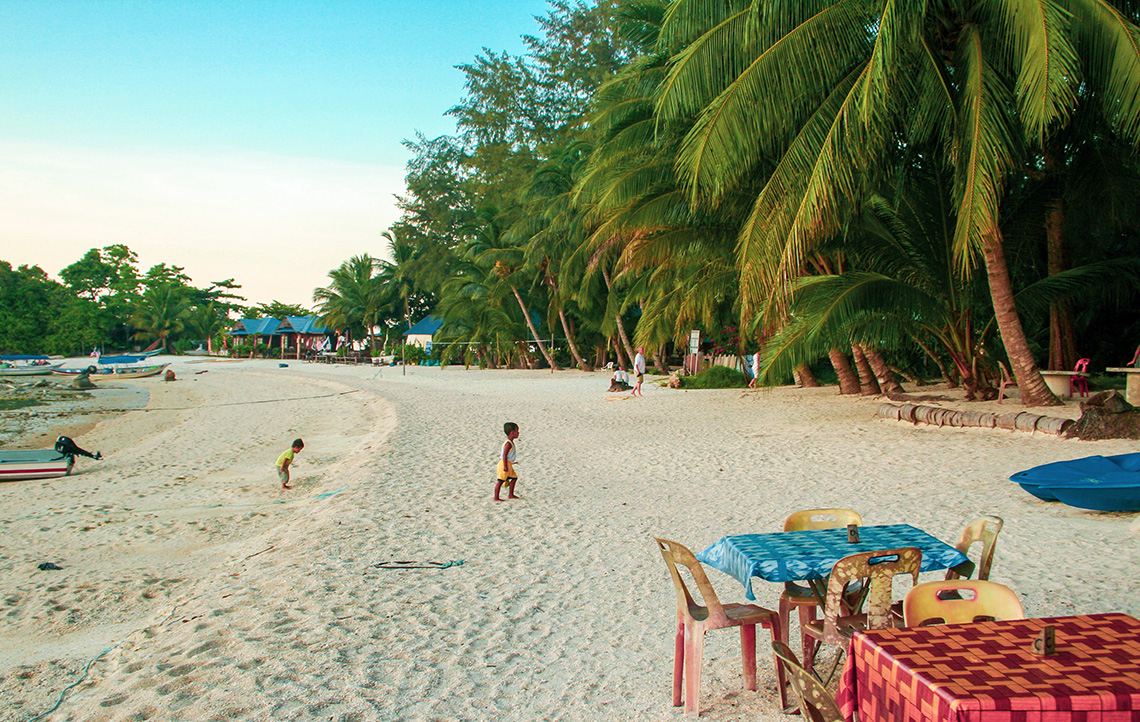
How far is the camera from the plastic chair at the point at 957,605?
2379 millimetres

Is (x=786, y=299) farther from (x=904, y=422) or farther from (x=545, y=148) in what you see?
(x=545, y=148)

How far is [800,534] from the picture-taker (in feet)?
10.5

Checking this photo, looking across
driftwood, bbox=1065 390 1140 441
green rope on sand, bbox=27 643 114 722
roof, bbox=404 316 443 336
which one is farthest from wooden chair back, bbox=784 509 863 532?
roof, bbox=404 316 443 336

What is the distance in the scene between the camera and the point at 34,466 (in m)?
10.8

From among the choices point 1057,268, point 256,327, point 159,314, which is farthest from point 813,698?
point 159,314

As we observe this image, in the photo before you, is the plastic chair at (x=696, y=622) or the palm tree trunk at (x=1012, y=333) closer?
the plastic chair at (x=696, y=622)

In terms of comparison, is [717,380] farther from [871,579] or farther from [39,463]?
[871,579]

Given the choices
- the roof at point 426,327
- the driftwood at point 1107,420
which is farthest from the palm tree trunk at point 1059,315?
the roof at point 426,327

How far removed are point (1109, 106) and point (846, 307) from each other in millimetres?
3667

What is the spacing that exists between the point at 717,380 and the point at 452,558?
623 inches

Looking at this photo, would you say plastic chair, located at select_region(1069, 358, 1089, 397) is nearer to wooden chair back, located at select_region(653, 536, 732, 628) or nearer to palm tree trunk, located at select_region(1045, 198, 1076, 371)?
palm tree trunk, located at select_region(1045, 198, 1076, 371)

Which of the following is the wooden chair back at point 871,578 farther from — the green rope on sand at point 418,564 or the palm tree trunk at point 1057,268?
the palm tree trunk at point 1057,268

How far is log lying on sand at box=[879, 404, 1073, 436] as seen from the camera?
9016 millimetres

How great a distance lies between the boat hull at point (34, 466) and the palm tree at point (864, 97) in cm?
1034
